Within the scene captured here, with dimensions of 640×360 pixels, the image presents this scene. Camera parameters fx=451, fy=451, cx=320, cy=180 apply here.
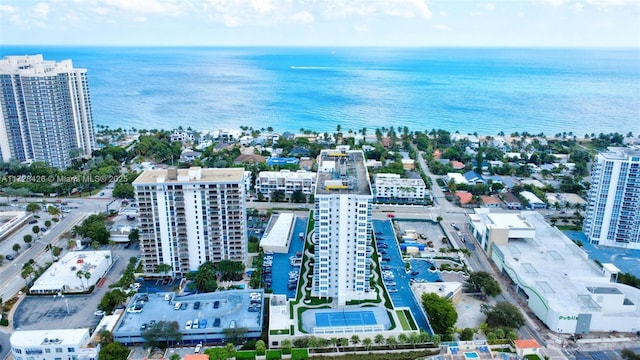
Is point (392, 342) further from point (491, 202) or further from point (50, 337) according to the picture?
point (491, 202)

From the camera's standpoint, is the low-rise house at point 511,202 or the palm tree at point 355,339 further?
the low-rise house at point 511,202

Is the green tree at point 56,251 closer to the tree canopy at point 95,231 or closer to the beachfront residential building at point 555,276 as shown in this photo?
the tree canopy at point 95,231

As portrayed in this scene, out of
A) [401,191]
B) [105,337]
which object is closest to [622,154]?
[401,191]

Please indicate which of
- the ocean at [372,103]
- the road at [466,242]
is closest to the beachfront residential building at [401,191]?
the road at [466,242]

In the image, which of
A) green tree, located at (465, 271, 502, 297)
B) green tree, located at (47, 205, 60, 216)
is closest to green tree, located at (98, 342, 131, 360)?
green tree, located at (465, 271, 502, 297)

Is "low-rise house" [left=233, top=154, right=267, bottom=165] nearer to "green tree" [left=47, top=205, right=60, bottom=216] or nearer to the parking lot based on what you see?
"green tree" [left=47, top=205, right=60, bottom=216]

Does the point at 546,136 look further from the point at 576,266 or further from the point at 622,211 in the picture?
the point at 576,266
